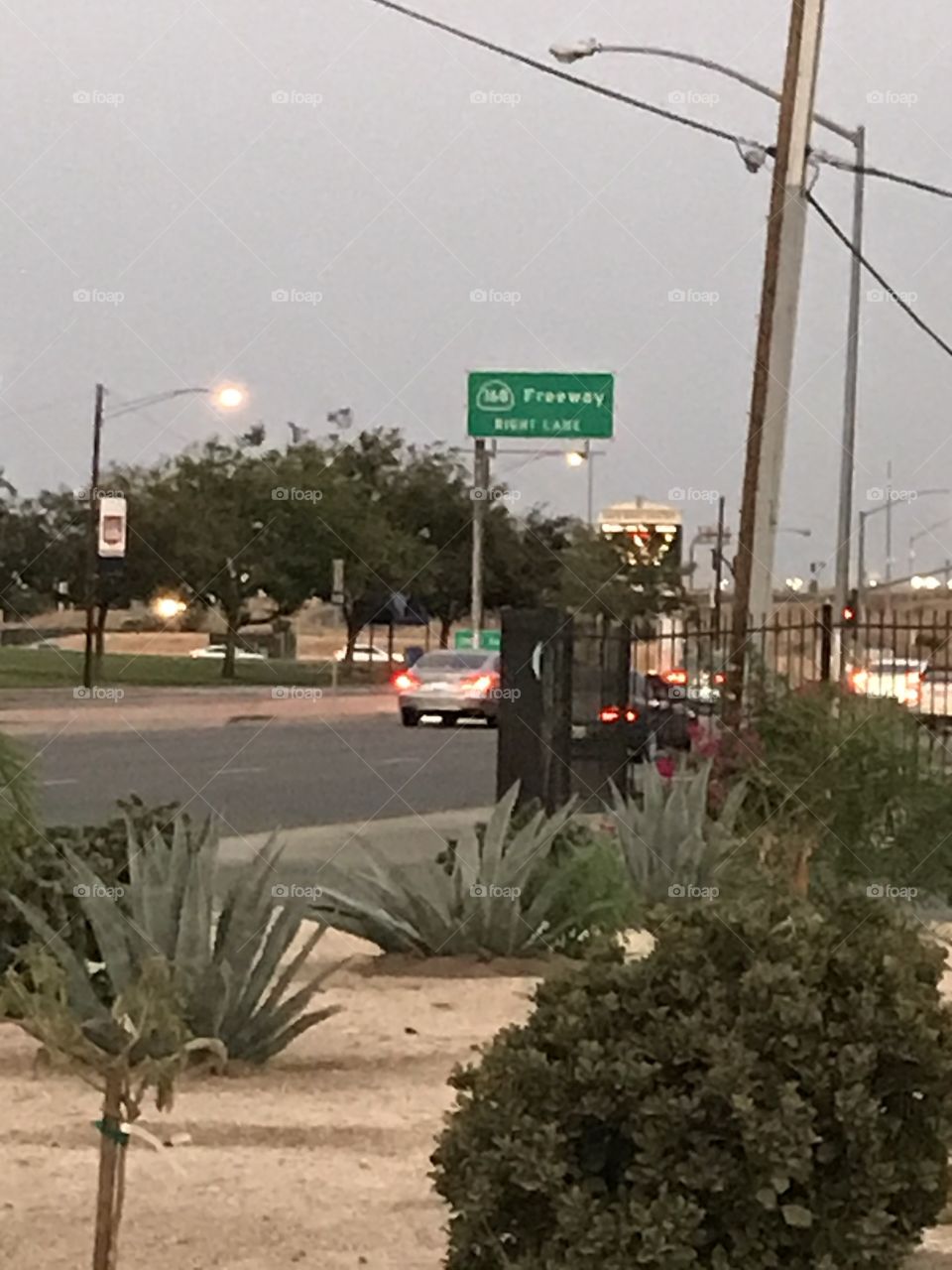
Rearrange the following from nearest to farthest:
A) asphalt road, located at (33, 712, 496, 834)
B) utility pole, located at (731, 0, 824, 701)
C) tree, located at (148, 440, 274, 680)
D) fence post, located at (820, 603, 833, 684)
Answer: fence post, located at (820, 603, 833, 684) → utility pole, located at (731, 0, 824, 701) → asphalt road, located at (33, 712, 496, 834) → tree, located at (148, 440, 274, 680)

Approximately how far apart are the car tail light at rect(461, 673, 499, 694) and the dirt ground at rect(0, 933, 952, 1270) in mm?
23684

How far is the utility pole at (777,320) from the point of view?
1600 cm

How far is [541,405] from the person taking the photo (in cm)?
3294

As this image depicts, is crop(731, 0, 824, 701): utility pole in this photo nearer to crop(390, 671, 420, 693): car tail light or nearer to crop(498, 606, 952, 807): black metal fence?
crop(498, 606, 952, 807): black metal fence

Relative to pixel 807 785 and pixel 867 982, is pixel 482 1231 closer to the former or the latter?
pixel 867 982

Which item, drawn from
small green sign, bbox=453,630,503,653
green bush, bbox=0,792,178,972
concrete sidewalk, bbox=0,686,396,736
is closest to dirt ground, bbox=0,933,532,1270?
green bush, bbox=0,792,178,972

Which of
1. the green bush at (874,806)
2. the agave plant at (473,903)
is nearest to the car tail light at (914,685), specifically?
the green bush at (874,806)

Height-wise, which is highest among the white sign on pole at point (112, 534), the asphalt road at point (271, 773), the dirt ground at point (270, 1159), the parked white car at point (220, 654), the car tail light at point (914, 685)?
the white sign on pole at point (112, 534)

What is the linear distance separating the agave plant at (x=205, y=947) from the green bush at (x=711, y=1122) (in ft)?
9.67

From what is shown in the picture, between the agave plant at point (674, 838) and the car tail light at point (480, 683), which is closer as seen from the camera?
the agave plant at point (674, 838)

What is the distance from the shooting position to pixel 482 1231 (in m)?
4.21

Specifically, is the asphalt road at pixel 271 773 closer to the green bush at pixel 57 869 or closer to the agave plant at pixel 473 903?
the agave plant at pixel 473 903

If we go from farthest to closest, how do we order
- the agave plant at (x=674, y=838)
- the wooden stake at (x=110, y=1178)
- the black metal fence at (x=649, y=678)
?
the black metal fence at (x=649, y=678)
the agave plant at (x=674, y=838)
the wooden stake at (x=110, y=1178)

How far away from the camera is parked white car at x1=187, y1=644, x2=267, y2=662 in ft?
162
